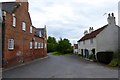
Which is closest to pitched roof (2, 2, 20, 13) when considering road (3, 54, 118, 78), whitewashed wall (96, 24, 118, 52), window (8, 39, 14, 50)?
window (8, 39, 14, 50)

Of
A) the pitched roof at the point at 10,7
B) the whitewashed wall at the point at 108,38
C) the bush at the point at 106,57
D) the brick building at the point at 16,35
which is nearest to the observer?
the brick building at the point at 16,35

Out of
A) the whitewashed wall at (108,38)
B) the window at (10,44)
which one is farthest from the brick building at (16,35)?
the whitewashed wall at (108,38)

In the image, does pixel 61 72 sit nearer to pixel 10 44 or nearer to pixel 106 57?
pixel 10 44

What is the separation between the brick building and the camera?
23.2m

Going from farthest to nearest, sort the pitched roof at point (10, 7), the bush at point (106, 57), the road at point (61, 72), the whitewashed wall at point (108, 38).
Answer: the whitewashed wall at point (108, 38)
the bush at point (106, 57)
the pitched roof at point (10, 7)
the road at point (61, 72)

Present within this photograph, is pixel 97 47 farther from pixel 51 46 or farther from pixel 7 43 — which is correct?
pixel 51 46

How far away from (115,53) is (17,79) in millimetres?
26687

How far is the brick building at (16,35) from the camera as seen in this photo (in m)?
23.2

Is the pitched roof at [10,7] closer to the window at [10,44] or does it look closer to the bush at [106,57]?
the window at [10,44]

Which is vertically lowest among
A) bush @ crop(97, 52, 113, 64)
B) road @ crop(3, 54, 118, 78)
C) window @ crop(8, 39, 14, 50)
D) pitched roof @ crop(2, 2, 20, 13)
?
road @ crop(3, 54, 118, 78)

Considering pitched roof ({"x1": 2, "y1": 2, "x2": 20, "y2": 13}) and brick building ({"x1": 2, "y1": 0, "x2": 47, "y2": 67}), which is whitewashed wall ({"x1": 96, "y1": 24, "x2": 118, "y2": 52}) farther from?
pitched roof ({"x1": 2, "y1": 2, "x2": 20, "y2": 13})

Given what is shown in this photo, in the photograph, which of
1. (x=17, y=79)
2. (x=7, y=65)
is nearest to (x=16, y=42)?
(x=7, y=65)

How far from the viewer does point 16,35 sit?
1075 inches

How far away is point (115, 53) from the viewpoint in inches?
1464
